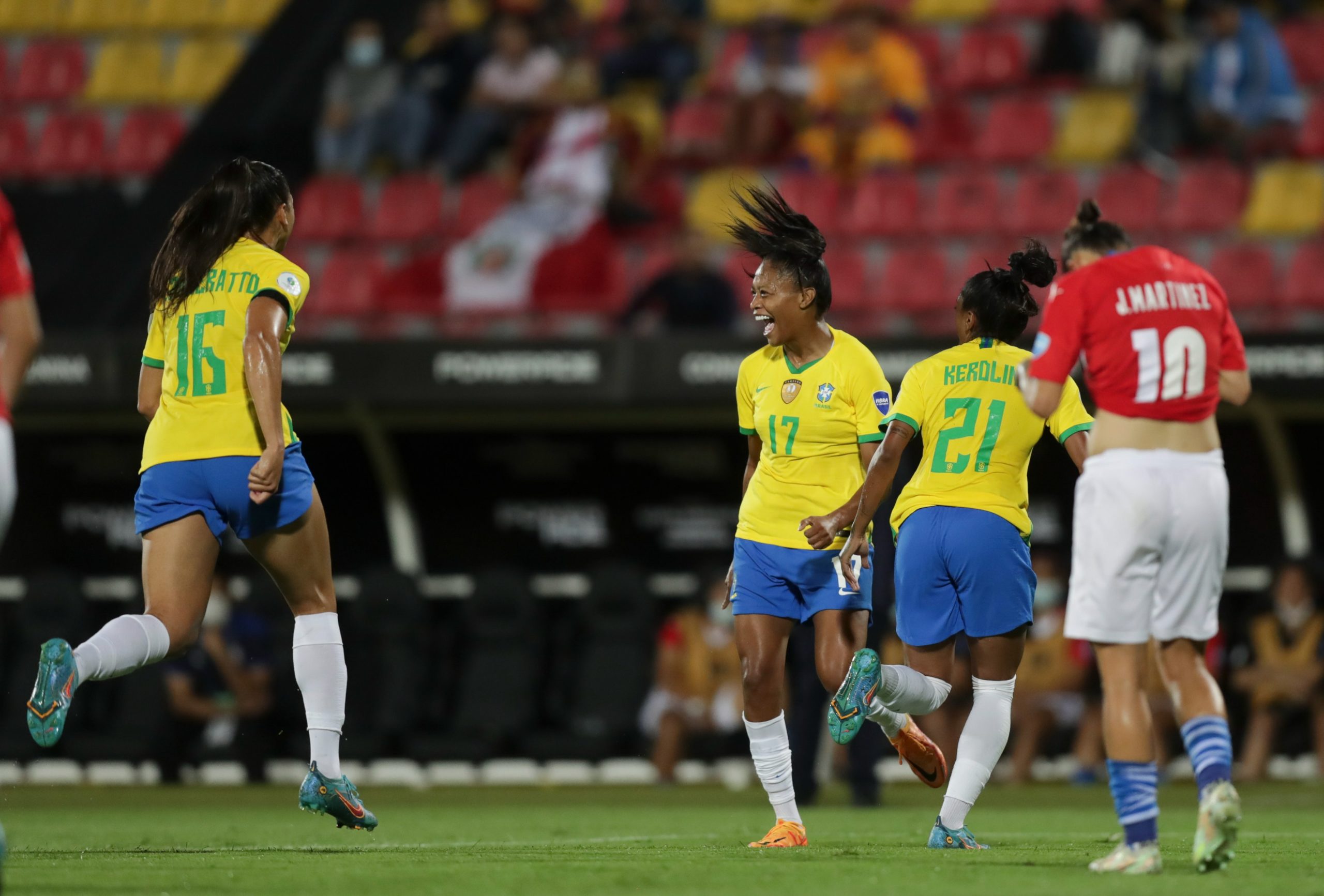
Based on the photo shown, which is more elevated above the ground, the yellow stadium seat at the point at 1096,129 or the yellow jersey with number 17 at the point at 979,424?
the yellow stadium seat at the point at 1096,129

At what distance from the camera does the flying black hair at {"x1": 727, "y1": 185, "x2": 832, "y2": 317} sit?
286 inches

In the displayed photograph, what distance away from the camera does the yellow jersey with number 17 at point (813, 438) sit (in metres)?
7.17

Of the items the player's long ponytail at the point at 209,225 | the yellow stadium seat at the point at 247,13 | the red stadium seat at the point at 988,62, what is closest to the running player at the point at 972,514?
the player's long ponytail at the point at 209,225

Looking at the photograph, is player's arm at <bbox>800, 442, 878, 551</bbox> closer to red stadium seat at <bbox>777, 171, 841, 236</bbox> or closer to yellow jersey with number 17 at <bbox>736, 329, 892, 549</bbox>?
yellow jersey with number 17 at <bbox>736, 329, 892, 549</bbox>

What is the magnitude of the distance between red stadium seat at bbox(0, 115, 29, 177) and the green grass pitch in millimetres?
7488

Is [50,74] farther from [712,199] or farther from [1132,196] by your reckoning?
[1132,196]

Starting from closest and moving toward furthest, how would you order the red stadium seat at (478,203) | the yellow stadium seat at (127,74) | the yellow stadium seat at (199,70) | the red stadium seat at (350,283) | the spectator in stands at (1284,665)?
the spectator in stands at (1284,665) < the red stadium seat at (350,283) < the red stadium seat at (478,203) < the yellow stadium seat at (199,70) < the yellow stadium seat at (127,74)

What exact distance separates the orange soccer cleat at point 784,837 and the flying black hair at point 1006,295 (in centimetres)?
200

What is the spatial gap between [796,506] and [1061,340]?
167 cm

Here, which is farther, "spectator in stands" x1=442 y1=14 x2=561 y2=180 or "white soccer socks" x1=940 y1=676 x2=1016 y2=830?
"spectator in stands" x1=442 y1=14 x2=561 y2=180

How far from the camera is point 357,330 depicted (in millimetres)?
14922

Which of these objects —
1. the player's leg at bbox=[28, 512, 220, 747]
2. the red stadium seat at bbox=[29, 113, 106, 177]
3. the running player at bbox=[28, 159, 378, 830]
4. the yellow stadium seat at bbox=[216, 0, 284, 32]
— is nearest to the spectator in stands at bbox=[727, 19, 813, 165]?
the yellow stadium seat at bbox=[216, 0, 284, 32]

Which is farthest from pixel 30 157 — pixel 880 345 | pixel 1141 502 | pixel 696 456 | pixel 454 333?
pixel 1141 502

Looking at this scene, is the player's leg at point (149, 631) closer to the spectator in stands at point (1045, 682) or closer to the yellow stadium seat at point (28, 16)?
the spectator in stands at point (1045, 682)
